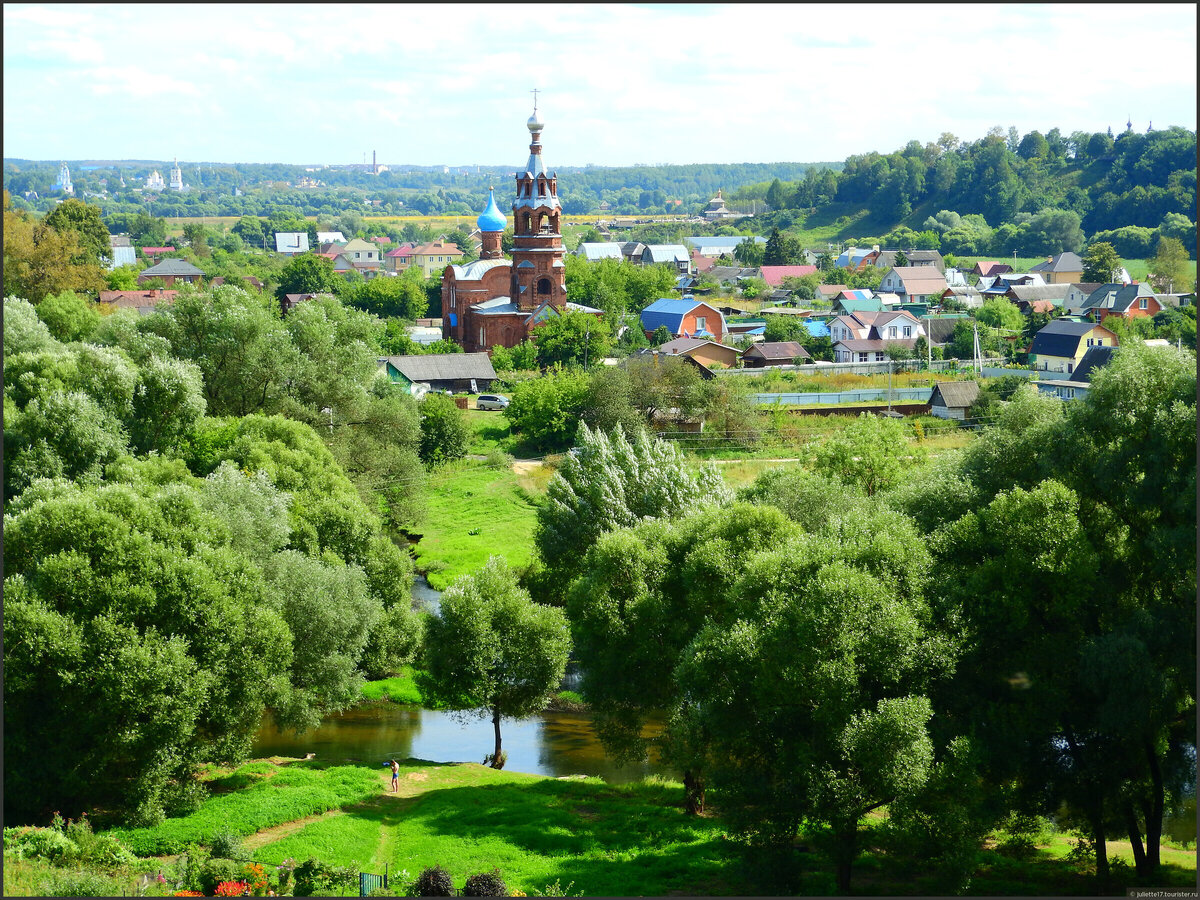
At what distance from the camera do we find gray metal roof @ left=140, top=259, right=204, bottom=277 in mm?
97875

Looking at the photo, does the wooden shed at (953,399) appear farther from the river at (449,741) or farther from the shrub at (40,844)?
the shrub at (40,844)

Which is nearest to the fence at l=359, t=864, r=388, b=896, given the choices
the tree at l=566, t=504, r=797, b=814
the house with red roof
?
the tree at l=566, t=504, r=797, b=814

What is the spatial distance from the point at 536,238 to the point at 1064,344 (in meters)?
31.3

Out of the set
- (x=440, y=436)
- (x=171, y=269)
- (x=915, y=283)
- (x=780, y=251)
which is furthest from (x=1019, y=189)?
(x=440, y=436)

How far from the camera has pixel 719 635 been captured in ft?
65.1

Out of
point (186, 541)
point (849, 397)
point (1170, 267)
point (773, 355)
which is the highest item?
point (1170, 267)

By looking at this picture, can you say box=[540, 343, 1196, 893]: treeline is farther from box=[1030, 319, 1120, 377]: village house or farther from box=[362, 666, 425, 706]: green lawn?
box=[1030, 319, 1120, 377]: village house

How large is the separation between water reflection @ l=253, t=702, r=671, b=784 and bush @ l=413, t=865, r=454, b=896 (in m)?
8.43

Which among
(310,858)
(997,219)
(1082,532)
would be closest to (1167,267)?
(997,219)

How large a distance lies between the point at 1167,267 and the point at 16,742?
85025 mm

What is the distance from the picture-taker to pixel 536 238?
7088 centimetres

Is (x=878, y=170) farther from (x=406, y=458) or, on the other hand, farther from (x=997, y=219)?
(x=406, y=458)

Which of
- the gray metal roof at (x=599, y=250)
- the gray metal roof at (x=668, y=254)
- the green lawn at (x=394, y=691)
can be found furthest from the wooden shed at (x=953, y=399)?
the gray metal roof at (x=599, y=250)

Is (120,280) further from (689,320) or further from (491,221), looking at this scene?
(689,320)
